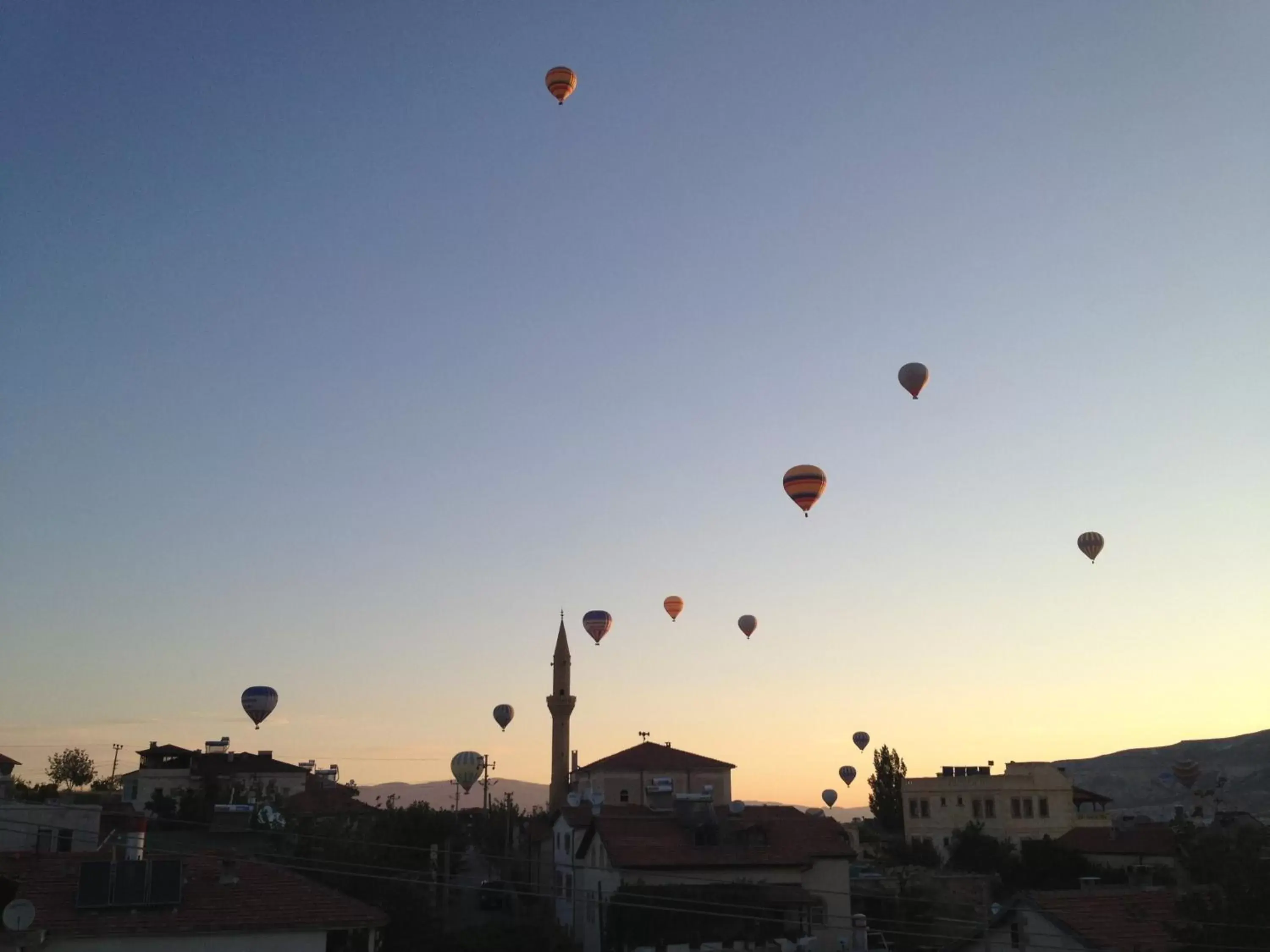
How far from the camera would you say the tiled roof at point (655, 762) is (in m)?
77.4

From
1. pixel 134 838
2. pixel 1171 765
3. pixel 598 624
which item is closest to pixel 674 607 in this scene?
pixel 598 624

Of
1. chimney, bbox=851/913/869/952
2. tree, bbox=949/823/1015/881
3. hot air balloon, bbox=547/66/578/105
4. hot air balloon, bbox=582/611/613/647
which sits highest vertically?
hot air balloon, bbox=547/66/578/105

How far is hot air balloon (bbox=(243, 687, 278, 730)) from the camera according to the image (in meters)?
57.8

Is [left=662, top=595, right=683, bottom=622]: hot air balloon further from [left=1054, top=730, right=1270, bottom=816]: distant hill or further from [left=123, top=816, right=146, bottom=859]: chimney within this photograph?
[left=1054, top=730, right=1270, bottom=816]: distant hill

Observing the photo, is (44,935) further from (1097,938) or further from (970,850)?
(970,850)

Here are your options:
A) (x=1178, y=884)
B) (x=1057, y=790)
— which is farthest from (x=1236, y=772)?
(x=1178, y=884)

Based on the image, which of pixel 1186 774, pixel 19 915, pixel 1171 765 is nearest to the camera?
pixel 19 915

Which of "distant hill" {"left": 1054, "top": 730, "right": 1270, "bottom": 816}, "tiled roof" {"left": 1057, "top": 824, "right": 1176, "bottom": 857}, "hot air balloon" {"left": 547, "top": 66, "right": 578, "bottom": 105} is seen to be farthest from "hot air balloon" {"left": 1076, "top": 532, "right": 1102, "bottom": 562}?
"distant hill" {"left": 1054, "top": 730, "right": 1270, "bottom": 816}

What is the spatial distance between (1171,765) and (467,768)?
10380 centimetres

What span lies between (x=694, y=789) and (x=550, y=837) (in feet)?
67.2

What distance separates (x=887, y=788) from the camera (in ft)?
282

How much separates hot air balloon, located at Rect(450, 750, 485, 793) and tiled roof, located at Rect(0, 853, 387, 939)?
46513 millimetres

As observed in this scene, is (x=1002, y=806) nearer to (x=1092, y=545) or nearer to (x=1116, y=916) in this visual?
(x=1092, y=545)

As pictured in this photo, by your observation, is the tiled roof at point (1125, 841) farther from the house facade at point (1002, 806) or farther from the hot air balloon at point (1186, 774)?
the hot air balloon at point (1186, 774)
